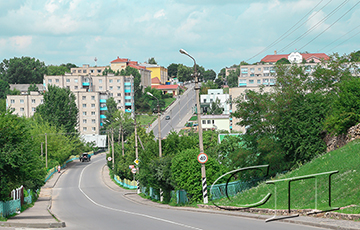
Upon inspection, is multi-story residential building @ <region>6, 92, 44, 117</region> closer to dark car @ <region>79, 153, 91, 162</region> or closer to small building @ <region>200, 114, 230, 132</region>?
dark car @ <region>79, 153, 91, 162</region>

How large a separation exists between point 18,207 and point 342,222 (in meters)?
21.9

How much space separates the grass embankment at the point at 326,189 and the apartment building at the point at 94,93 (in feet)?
365

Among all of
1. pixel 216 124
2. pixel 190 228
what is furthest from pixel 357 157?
pixel 216 124

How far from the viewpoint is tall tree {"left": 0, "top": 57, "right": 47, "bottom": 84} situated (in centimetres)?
18175

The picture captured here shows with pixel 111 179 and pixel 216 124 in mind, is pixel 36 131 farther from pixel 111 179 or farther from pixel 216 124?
pixel 216 124

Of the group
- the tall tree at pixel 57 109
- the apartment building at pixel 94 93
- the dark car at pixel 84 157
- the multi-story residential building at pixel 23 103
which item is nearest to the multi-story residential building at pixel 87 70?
the apartment building at pixel 94 93

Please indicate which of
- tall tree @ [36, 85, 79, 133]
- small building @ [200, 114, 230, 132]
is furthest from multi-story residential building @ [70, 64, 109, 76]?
small building @ [200, 114, 230, 132]

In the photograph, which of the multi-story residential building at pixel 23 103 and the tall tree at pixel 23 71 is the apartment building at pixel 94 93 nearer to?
the multi-story residential building at pixel 23 103

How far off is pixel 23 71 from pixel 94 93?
64.9 meters

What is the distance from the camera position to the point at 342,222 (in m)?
13.3

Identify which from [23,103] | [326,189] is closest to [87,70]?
[23,103]

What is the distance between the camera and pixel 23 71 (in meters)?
182

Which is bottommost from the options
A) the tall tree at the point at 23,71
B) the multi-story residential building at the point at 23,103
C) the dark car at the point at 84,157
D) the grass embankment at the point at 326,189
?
the dark car at the point at 84,157

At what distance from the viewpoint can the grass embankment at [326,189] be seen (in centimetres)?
1600
